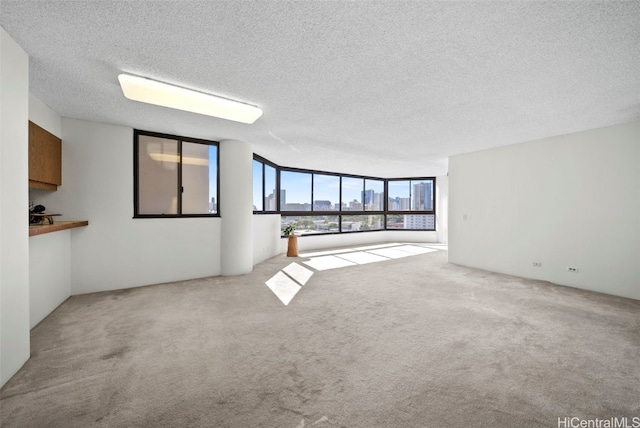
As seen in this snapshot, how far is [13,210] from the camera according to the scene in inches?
80.4

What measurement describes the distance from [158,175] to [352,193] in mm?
6284

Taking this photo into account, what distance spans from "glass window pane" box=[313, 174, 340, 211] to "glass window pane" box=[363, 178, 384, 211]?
1.32 metres

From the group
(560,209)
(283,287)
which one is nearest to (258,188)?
(283,287)

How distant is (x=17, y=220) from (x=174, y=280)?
2.75 m

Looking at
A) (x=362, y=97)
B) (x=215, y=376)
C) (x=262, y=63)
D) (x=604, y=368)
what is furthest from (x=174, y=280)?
(x=604, y=368)

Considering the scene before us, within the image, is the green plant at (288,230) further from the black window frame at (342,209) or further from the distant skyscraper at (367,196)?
the distant skyscraper at (367,196)

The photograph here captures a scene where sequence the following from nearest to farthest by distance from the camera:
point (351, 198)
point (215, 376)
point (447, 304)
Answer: point (215, 376) < point (447, 304) < point (351, 198)

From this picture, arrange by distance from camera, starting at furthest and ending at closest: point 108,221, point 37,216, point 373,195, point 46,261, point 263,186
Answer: point 373,195 < point 263,186 < point 108,221 < point 46,261 < point 37,216

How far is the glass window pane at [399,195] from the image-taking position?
1012 centimetres

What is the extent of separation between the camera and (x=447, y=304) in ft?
11.6

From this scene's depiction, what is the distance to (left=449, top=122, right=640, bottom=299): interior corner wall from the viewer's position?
3.84m

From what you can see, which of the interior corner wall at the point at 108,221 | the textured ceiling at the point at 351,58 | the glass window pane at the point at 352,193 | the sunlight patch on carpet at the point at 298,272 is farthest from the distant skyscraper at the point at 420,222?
the interior corner wall at the point at 108,221

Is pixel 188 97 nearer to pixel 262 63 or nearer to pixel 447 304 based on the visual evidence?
pixel 262 63

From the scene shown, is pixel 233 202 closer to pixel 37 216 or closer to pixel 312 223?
pixel 37 216
